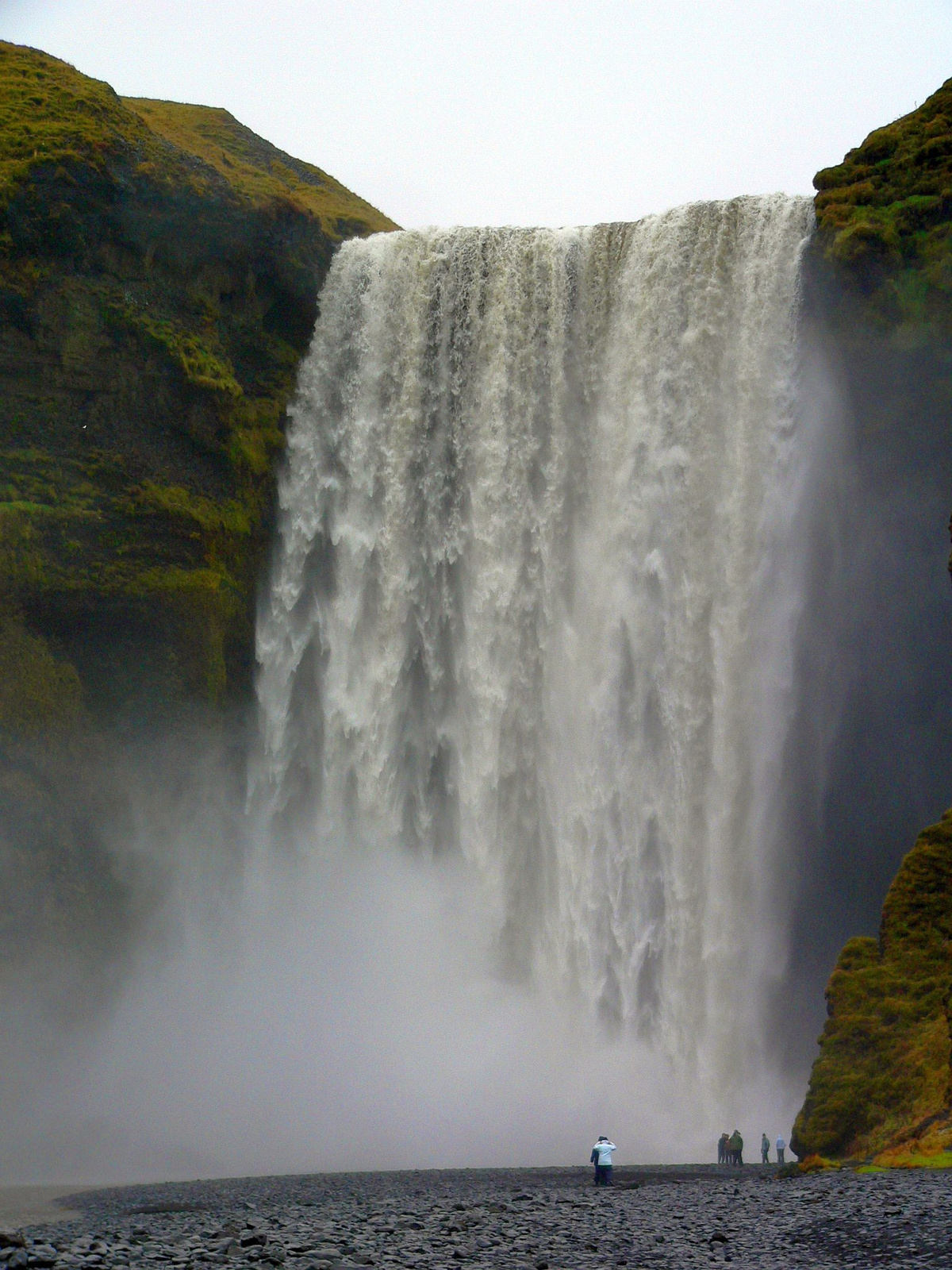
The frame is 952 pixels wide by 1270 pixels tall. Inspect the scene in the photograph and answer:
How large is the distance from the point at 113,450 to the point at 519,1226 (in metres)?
29.7

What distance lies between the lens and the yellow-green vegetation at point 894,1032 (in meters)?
27.2

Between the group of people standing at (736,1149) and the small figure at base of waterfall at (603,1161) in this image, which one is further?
the group of people standing at (736,1149)

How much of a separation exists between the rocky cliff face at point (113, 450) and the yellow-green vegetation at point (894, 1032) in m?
21.2

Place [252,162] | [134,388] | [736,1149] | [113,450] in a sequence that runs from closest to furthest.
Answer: [736,1149] → [113,450] → [134,388] → [252,162]

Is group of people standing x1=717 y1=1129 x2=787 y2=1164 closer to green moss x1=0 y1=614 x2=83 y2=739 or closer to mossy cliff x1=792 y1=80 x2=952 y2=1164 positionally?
mossy cliff x1=792 y1=80 x2=952 y2=1164

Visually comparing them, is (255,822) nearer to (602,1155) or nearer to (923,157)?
(602,1155)

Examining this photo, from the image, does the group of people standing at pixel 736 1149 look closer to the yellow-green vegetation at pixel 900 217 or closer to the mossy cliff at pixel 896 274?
the mossy cliff at pixel 896 274

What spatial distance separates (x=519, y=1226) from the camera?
1942 cm

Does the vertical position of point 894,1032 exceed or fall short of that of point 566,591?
it falls short

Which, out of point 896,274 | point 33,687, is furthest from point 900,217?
point 33,687

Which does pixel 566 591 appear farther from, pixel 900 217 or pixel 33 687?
pixel 33 687

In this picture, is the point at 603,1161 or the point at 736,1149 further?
the point at 736,1149

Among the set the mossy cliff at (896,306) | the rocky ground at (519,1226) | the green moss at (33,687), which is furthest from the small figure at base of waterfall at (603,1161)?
the green moss at (33,687)

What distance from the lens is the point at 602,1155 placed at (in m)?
26.6
